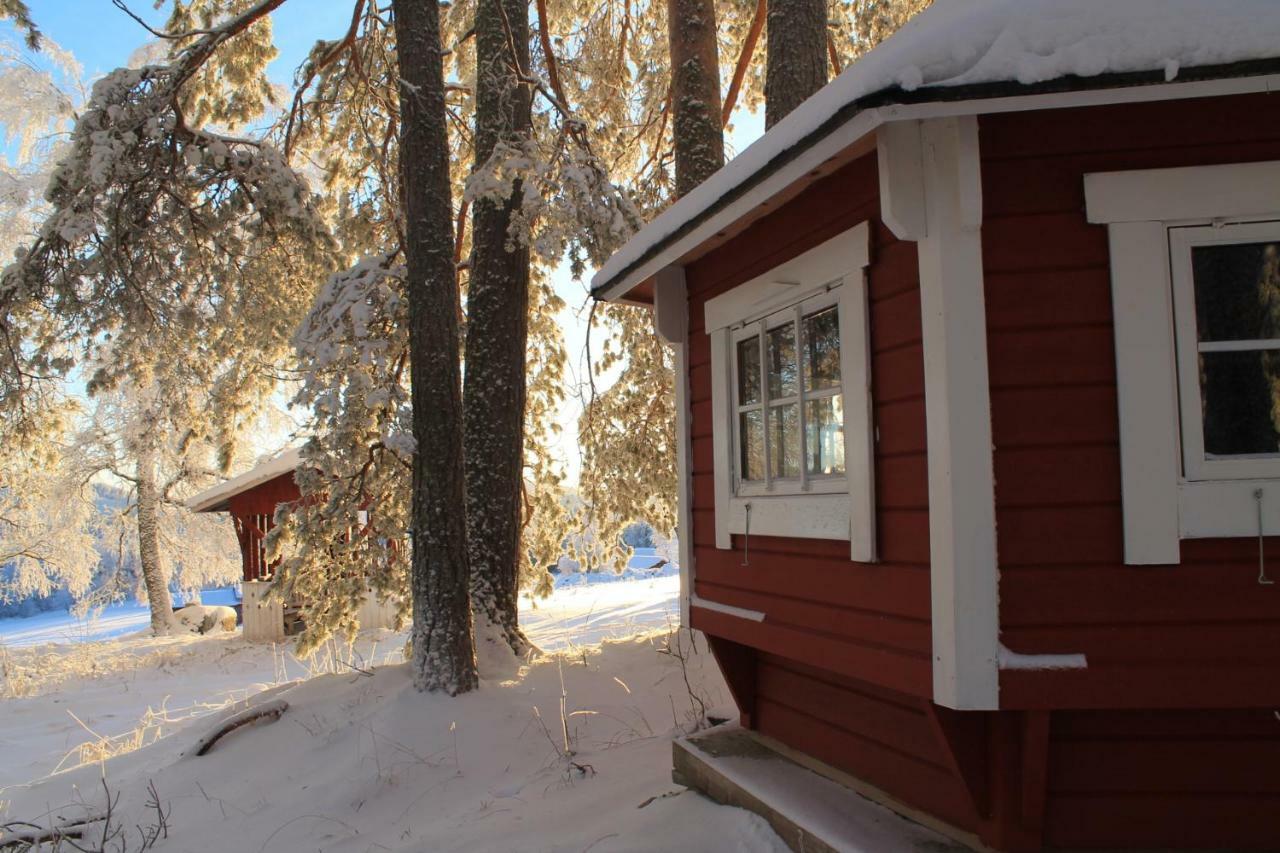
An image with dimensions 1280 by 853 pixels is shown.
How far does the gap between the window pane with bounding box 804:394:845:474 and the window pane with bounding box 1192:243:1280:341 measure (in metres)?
1.31

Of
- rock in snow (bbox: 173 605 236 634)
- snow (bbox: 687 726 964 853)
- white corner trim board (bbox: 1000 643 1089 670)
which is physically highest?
white corner trim board (bbox: 1000 643 1089 670)

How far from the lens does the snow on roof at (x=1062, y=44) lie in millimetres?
2676

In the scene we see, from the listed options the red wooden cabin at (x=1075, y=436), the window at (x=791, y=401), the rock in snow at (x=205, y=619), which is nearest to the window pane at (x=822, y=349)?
the window at (x=791, y=401)

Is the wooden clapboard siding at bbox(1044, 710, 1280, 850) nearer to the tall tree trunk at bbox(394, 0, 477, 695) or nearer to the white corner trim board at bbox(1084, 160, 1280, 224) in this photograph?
the white corner trim board at bbox(1084, 160, 1280, 224)

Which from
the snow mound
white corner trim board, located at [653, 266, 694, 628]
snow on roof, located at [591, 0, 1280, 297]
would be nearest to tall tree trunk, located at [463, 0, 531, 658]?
the snow mound

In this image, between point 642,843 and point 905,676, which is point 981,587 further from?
point 642,843

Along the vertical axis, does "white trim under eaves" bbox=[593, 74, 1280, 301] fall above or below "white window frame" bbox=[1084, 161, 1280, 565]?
above

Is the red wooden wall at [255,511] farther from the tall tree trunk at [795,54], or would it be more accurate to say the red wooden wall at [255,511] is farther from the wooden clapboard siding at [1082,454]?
the wooden clapboard siding at [1082,454]

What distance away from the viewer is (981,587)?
2994 mm

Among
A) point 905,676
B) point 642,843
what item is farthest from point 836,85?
point 642,843

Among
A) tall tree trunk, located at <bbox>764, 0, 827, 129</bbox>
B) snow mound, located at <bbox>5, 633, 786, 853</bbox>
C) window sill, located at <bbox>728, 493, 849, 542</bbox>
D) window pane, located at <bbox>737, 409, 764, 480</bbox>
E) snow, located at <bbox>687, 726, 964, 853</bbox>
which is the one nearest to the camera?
snow, located at <bbox>687, 726, 964, 853</bbox>

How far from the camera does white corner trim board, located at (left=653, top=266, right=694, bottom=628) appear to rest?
507cm

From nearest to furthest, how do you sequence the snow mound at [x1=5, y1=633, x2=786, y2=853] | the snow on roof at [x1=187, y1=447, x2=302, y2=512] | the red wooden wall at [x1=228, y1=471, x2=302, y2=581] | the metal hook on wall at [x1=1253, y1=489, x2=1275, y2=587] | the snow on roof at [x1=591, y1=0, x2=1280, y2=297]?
the snow on roof at [x1=591, y1=0, x2=1280, y2=297], the metal hook on wall at [x1=1253, y1=489, x2=1275, y2=587], the snow mound at [x1=5, y1=633, x2=786, y2=853], the snow on roof at [x1=187, y1=447, x2=302, y2=512], the red wooden wall at [x1=228, y1=471, x2=302, y2=581]

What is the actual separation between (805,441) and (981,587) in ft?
3.81
